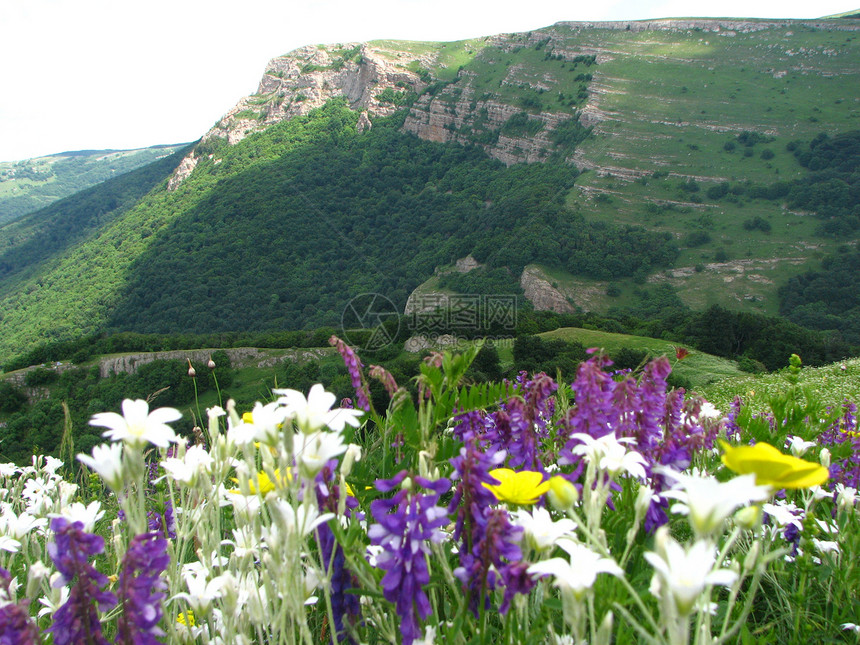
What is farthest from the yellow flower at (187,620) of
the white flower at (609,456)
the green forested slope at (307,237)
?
the green forested slope at (307,237)

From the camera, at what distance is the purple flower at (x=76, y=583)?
1154 mm

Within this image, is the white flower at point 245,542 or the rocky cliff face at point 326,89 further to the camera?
the rocky cliff face at point 326,89

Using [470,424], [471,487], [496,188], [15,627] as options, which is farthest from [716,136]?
[15,627]

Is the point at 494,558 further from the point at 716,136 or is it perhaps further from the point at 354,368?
the point at 716,136

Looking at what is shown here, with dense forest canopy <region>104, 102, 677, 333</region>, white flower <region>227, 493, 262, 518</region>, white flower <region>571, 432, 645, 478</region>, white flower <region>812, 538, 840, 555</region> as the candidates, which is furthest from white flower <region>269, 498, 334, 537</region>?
dense forest canopy <region>104, 102, 677, 333</region>

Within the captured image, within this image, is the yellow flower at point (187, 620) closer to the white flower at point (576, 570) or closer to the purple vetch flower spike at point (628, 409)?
the white flower at point (576, 570)

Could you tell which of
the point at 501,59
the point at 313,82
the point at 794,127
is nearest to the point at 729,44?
the point at 794,127

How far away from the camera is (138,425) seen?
53.2 inches

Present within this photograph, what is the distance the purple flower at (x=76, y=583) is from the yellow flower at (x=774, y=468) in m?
1.40

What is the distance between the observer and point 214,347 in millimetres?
42781

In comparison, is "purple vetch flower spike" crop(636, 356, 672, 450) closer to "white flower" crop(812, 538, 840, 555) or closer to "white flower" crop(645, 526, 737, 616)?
"white flower" crop(812, 538, 840, 555)

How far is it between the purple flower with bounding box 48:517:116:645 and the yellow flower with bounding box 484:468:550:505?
3.27ft

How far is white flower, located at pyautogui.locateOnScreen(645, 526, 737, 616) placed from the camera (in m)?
0.82

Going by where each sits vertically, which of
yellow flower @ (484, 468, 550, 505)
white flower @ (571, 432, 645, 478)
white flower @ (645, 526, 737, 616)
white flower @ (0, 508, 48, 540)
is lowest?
white flower @ (0, 508, 48, 540)
